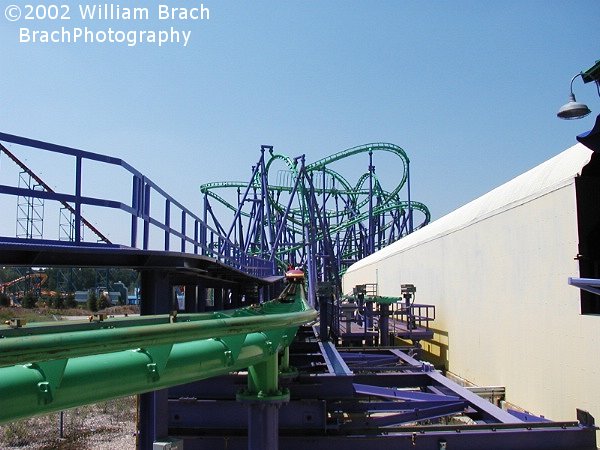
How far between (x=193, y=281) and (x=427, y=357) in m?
9.50

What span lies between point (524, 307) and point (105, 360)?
325 inches

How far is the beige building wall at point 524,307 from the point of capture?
7629 mm

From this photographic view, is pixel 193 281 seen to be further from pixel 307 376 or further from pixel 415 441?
pixel 415 441

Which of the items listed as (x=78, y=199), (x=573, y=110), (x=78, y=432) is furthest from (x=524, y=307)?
(x=78, y=432)

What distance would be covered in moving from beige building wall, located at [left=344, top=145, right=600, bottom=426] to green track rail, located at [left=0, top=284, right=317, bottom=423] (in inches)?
226

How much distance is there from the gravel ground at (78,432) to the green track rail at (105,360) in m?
7.58

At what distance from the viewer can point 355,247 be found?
52156 millimetres

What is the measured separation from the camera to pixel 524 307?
9.34 m

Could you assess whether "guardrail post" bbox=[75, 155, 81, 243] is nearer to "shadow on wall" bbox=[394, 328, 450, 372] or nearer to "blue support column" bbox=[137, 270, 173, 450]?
"blue support column" bbox=[137, 270, 173, 450]

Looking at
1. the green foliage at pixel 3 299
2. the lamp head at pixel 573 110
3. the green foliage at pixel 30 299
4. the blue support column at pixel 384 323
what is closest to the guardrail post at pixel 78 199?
the lamp head at pixel 573 110

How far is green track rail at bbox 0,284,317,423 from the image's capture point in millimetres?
1815

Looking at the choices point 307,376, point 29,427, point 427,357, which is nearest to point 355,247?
point 427,357

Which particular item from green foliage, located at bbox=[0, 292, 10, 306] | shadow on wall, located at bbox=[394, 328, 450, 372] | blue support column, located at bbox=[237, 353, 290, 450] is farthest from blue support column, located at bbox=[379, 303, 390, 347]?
blue support column, located at bbox=[237, 353, 290, 450]

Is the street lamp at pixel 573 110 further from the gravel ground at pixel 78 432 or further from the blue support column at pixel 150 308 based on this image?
the gravel ground at pixel 78 432
